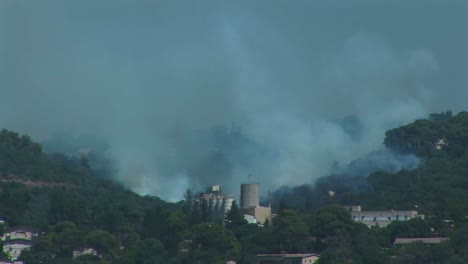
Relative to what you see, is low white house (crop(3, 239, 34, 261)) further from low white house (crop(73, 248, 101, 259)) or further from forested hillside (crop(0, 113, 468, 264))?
low white house (crop(73, 248, 101, 259))

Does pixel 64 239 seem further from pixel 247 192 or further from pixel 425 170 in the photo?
pixel 425 170

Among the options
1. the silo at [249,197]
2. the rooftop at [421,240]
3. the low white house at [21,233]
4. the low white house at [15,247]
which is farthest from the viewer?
the silo at [249,197]

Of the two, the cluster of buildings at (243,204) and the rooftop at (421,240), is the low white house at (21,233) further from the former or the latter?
the rooftop at (421,240)

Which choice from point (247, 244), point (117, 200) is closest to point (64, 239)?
point (247, 244)

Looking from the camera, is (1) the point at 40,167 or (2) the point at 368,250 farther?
(1) the point at 40,167

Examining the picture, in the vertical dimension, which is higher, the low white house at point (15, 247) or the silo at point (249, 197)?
the silo at point (249, 197)

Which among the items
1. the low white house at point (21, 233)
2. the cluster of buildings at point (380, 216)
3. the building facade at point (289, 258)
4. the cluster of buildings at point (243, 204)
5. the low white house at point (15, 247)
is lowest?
the building facade at point (289, 258)

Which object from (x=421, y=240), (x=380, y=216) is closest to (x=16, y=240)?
(x=380, y=216)

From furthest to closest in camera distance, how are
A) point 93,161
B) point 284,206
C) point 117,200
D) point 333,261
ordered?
point 93,161, point 117,200, point 284,206, point 333,261

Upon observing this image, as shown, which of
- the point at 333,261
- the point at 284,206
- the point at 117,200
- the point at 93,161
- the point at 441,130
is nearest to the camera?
the point at 333,261

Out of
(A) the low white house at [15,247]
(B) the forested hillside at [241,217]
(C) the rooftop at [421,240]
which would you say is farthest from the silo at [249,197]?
(A) the low white house at [15,247]
